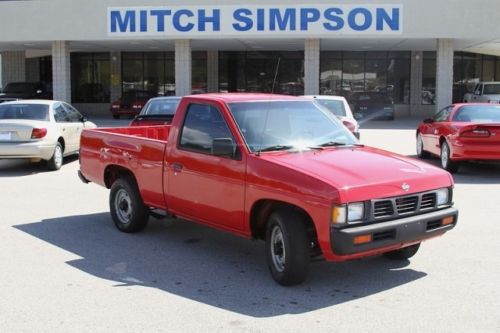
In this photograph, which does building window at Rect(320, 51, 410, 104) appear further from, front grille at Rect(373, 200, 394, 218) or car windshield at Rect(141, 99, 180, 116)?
front grille at Rect(373, 200, 394, 218)

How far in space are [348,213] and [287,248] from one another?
637 millimetres

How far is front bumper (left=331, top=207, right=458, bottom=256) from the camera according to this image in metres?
5.10

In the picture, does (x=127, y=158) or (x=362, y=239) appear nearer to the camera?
(x=362, y=239)

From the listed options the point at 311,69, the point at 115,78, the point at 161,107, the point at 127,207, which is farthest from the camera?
the point at 115,78

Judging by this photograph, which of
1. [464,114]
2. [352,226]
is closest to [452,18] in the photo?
[464,114]

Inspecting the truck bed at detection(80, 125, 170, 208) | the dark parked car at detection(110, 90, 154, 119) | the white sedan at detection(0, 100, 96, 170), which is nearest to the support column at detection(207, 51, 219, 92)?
the dark parked car at detection(110, 90, 154, 119)

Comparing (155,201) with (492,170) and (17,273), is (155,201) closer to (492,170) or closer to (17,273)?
(17,273)

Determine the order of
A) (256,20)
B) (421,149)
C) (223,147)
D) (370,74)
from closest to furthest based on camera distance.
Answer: (223,147), (421,149), (256,20), (370,74)

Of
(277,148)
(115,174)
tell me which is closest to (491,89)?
(115,174)

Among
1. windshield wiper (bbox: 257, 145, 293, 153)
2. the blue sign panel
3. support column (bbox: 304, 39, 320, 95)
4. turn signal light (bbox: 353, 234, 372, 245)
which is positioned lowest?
turn signal light (bbox: 353, 234, 372, 245)

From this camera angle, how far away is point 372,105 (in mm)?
32125

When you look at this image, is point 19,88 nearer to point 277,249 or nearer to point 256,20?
point 256,20

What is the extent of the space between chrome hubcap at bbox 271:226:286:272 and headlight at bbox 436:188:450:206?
149cm

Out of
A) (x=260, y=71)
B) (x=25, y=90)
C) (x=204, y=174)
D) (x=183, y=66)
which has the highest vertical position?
(x=260, y=71)
